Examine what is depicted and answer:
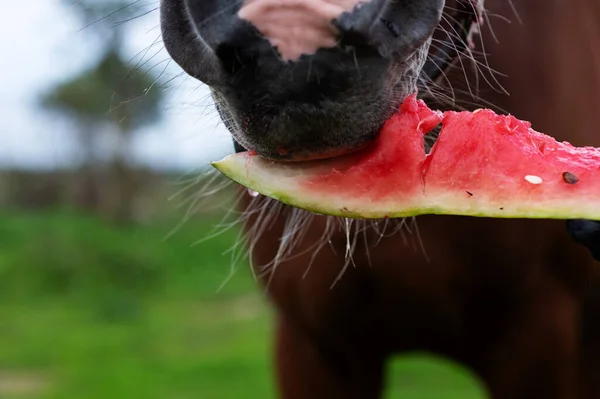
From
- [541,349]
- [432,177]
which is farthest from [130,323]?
[432,177]

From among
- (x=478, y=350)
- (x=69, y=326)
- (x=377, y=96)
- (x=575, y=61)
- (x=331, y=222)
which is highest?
(x=377, y=96)

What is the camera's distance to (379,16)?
935 millimetres

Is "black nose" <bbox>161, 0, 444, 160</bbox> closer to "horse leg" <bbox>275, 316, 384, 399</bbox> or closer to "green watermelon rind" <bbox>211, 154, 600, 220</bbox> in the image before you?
"green watermelon rind" <bbox>211, 154, 600, 220</bbox>

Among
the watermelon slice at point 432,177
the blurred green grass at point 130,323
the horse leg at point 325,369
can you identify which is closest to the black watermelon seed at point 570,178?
the watermelon slice at point 432,177

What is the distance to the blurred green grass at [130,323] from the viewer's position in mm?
4562

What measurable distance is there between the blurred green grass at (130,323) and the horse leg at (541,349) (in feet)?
8.58

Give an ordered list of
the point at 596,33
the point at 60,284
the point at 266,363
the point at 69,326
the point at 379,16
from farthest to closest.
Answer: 1. the point at 60,284
2. the point at 69,326
3. the point at 266,363
4. the point at 596,33
5. the point at 379,16

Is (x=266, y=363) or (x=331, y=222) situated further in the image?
(x=266, y=363)

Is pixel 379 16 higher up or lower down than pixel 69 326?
higher up

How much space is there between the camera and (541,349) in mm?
1831

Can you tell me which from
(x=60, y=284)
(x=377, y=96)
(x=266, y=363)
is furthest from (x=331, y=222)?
(x=60, y=284)

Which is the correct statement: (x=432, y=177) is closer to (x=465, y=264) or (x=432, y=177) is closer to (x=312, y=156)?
(x=312, y=156)

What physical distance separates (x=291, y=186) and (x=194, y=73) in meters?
0.20

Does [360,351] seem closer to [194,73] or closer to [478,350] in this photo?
[478,350]
